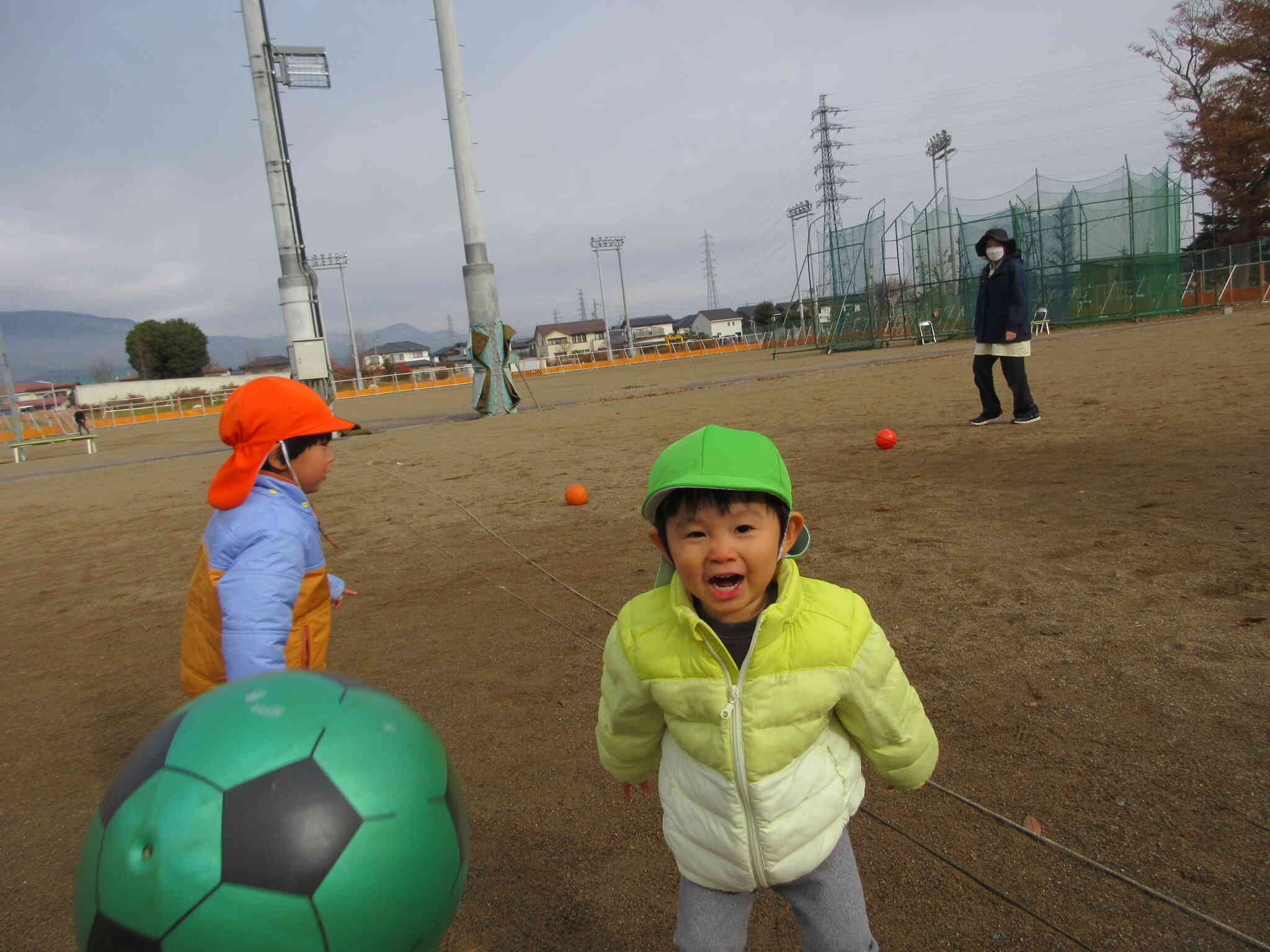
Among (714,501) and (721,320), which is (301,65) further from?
(721,320)

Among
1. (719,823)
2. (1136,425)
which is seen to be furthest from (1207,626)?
(1136,425)

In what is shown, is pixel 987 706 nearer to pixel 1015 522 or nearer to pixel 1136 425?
pixel 1015 522

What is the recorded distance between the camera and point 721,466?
177 cm

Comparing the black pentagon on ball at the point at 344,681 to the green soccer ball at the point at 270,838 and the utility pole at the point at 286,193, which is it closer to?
the green soccer ball at the point at 270,838

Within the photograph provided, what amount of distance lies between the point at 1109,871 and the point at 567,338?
127 metres

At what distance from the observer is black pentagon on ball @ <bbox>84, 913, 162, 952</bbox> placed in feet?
4.95

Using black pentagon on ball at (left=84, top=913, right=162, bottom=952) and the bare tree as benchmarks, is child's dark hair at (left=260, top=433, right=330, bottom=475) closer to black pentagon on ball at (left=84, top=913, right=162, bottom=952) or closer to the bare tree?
black pentagon on ball at (left=84, top=913, right=162, bottom=952)

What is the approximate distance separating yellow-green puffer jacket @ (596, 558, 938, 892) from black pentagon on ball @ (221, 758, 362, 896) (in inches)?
23.4

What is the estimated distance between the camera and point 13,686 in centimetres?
474

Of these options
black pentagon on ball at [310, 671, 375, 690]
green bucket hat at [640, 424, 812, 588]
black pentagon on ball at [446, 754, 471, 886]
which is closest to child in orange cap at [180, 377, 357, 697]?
black pentagon on ball at [310, 671, 375, 690]

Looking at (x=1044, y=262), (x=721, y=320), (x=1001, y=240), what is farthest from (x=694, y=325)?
(x=1001, y=240)

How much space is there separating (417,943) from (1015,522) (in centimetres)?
490

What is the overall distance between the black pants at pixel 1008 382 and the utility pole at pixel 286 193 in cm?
1410

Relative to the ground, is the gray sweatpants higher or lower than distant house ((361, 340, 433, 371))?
lower
